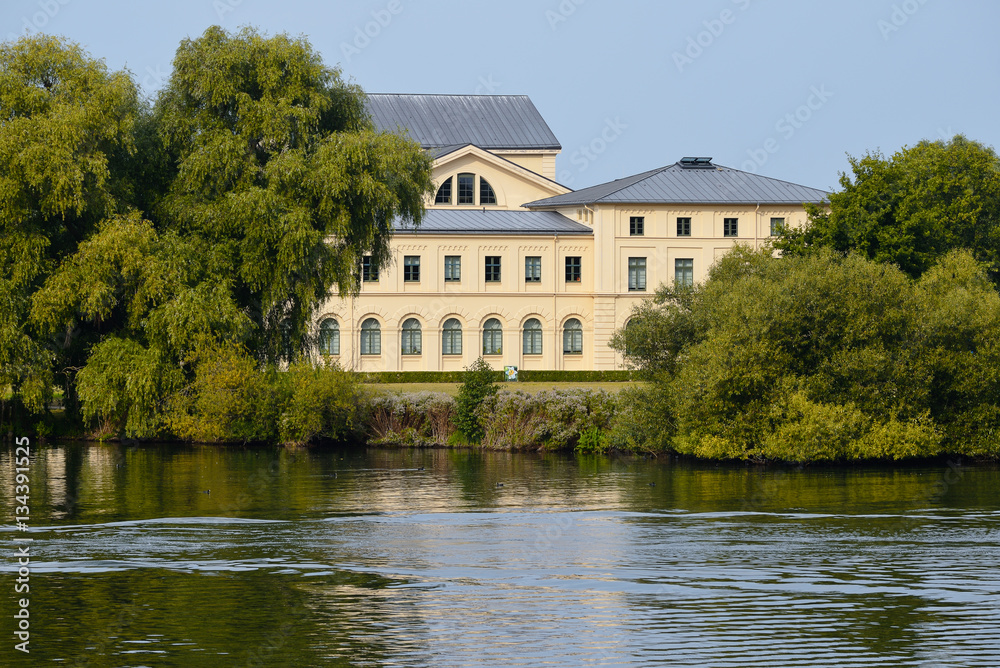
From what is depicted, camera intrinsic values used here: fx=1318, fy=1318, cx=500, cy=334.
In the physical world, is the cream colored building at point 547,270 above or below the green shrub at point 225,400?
above

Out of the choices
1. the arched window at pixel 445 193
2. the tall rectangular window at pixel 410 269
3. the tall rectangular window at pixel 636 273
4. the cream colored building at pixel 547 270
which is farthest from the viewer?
the arched window at pixel 445 193

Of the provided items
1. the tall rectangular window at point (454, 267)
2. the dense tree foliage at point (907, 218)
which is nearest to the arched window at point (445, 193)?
the tall rectangular window at point (454, 267)

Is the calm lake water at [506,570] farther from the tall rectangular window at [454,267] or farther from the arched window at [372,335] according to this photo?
the tall rectangular window at [454,267]

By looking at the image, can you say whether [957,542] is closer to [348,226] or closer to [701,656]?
[701,656]

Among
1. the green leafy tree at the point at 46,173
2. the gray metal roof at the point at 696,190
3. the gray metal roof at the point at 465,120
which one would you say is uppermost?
the gray metal roof at the point at 465,120

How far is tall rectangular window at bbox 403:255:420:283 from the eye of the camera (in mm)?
67688

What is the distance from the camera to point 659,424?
1398 inches

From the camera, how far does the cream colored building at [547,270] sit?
67.3 metres

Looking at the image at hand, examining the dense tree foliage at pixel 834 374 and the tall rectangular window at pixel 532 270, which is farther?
the tall rectangular window at pixel 532 270

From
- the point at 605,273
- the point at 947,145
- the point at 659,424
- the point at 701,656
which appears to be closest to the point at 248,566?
the point at 701,656

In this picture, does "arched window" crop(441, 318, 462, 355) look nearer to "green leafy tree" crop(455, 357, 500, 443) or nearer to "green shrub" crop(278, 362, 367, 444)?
"green shrub" crop(278, 362, 367, 444)

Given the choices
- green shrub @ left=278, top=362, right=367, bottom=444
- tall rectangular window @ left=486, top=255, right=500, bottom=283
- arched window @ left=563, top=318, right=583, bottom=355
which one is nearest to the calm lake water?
green shrub @ left=278, top=362, right=367, bottom=444

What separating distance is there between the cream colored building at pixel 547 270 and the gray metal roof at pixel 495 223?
0.28 ft

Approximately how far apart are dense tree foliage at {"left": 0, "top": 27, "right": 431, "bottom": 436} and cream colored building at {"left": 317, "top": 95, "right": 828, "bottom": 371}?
27165mm
